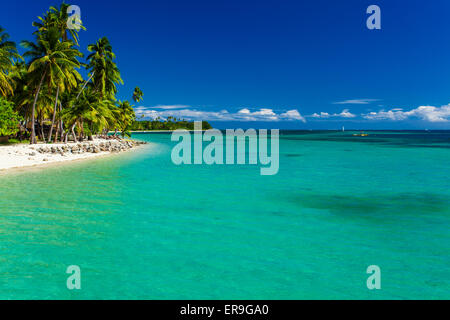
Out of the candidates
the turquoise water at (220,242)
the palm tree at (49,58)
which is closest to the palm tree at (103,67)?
the palm tree at (49,58)

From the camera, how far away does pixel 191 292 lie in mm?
5395

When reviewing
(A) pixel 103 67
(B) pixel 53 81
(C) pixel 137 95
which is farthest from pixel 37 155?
(C) pixel 137 95

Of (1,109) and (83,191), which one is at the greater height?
(1,109)

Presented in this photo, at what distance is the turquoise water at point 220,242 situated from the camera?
5.53m

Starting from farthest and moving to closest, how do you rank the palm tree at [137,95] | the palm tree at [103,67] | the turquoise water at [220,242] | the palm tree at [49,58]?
the palm tree at [137,95], the palm tree at [103,67], the palm tree at [49,58], the turquoise water at [220,242]

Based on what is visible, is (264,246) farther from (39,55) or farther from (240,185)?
(39,55)

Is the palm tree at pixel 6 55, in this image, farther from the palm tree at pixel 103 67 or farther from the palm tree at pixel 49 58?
the palm tree at pixel 103 67

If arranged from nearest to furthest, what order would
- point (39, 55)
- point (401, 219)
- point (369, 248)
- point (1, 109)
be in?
point (369, 248) < point (401, 219) < point (1, 109) < point (39, 55)

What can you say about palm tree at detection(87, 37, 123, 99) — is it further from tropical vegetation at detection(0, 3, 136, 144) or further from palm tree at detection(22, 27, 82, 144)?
palm tree at detection(22, 27, 82, 144)

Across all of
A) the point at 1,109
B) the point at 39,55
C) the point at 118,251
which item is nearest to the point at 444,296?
the point at 118,251

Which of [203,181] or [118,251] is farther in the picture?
[203,181]
